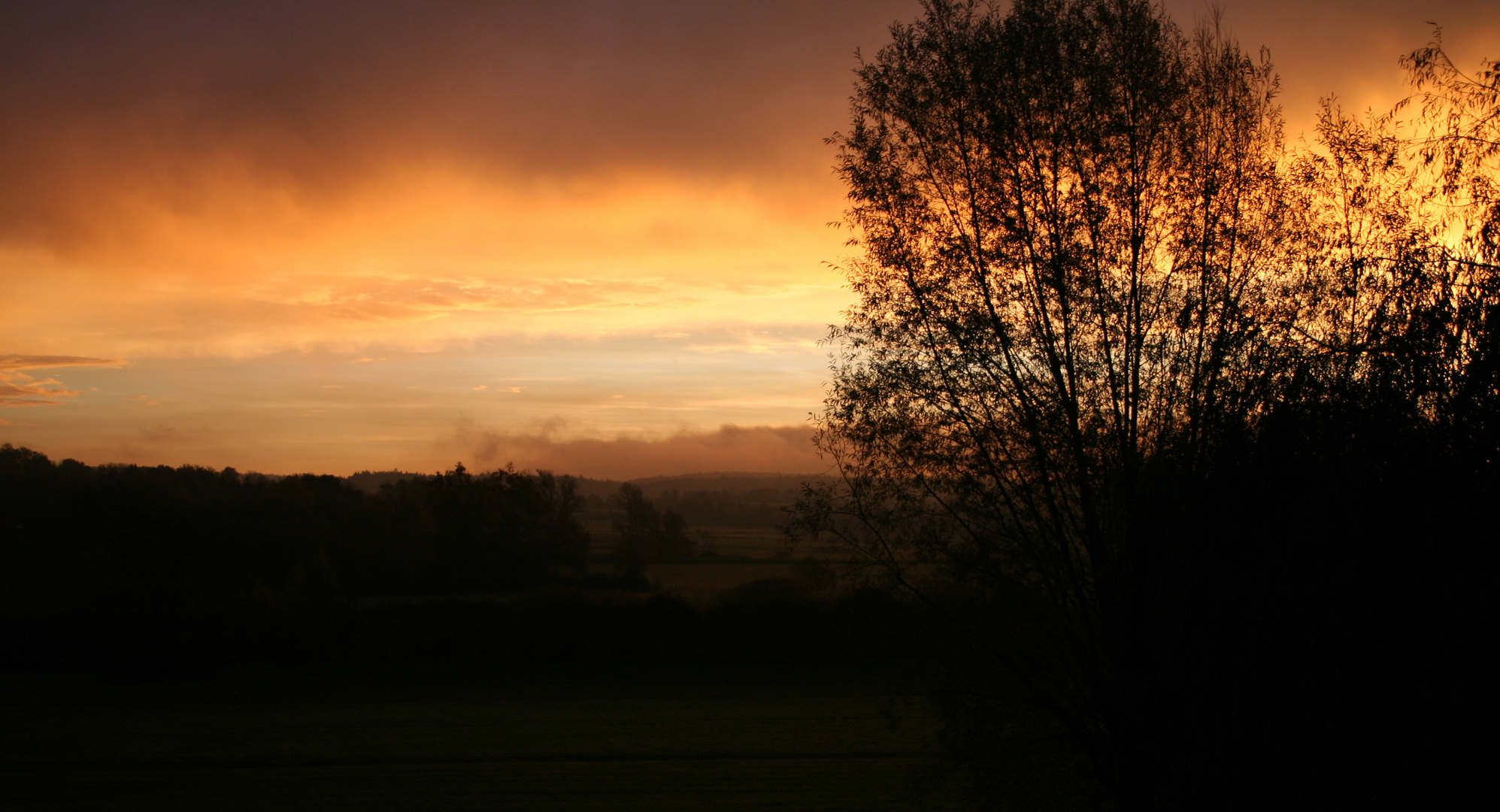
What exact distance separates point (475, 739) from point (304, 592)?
1789 centimetres

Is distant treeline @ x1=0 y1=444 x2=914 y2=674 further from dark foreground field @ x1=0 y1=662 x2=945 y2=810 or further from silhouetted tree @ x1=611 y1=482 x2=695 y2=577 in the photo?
dark foreground field @ x1=0 y1=662 x2=945 y2=810

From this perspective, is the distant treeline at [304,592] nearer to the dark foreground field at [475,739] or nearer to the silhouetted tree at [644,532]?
the silhouetted tree at [644,532]

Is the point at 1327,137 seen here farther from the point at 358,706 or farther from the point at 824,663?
the point at 358,706

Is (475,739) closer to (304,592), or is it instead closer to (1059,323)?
(304,592)

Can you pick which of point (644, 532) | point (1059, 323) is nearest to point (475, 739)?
point (1059, 323)

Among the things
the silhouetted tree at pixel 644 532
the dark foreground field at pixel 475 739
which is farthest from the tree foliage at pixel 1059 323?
the silhouetted tree at pixel 644 532

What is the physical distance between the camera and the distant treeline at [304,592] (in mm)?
36031

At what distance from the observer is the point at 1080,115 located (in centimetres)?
1086

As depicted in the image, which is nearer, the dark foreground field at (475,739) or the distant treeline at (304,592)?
the dark foreground field at (475,739)

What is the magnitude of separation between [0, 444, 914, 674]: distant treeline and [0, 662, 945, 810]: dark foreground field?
1.36 meters

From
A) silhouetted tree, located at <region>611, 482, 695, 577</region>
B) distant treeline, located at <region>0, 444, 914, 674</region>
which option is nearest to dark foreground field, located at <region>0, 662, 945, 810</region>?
distant treeline, located at <region>0, 444, 914, 674</region>

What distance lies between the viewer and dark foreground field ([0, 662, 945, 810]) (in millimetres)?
21156

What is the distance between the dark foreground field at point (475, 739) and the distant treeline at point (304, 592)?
4.47ft

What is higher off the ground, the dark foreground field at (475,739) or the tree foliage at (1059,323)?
the tree foliage at (1059,323)
